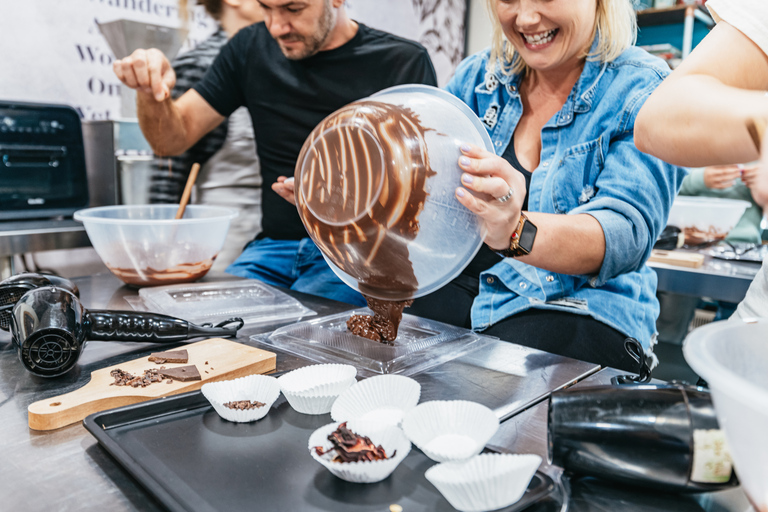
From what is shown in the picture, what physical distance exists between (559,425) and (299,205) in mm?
514

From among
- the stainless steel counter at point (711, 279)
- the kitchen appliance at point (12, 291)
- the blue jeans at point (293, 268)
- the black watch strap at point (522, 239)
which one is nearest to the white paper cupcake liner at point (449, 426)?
the black watch strap at point (522, 239)

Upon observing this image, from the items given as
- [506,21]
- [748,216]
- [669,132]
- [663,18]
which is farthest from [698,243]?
[663,18]

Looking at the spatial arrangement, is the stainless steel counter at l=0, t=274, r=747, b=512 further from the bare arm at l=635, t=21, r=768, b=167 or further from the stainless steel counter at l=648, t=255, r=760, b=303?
the stainless steel counter at l=648, t=255, r=760, b=303

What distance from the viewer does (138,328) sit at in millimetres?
1020

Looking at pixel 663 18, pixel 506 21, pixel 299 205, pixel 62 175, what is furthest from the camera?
pixel 663 18

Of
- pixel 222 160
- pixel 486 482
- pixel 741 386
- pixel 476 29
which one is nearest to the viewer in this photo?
pixel 741 386

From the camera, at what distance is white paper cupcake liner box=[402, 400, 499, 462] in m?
0.62

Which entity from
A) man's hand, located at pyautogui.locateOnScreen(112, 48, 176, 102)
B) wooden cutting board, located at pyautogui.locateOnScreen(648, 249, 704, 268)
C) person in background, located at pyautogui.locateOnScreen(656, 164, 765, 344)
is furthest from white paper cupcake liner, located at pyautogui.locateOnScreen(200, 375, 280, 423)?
person in background, located at pyautogui.locateOnScreen(656, 164, 765, 344)

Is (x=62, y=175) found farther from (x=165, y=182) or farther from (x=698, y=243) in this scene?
(x=698, y=243)

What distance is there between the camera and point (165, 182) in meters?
2.44

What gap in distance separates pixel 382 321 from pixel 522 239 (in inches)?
12.1

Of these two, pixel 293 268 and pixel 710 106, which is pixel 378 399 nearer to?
pixel 710 106

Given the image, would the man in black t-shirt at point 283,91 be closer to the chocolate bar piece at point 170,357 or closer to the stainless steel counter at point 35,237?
the stainless steel counter at point 35,237

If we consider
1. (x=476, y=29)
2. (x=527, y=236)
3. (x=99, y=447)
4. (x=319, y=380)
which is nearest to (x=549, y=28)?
(x=527, y=236)
